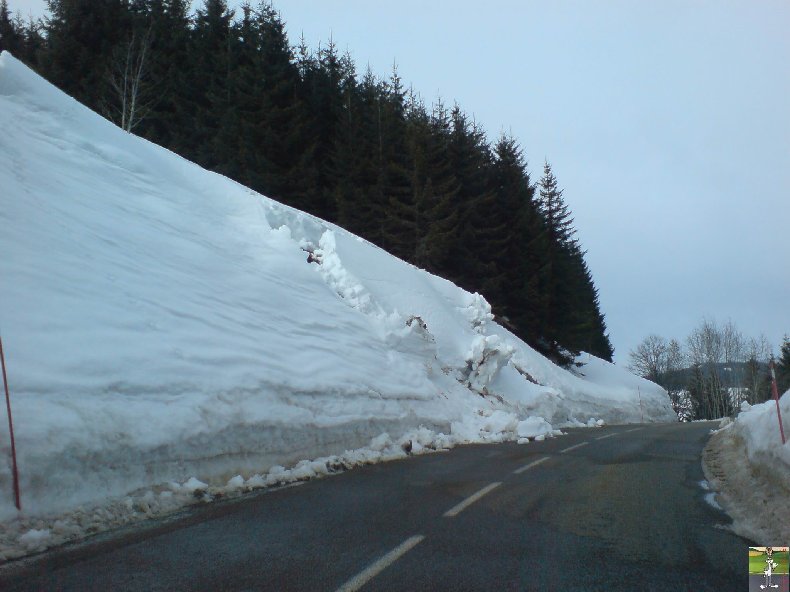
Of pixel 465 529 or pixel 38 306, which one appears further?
pixel 38 306

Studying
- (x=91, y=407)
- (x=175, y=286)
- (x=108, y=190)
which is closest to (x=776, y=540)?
(x=91, y=407)

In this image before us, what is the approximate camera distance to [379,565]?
4.73 metres

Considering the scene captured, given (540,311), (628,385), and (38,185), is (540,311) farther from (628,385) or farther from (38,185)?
(38,185)

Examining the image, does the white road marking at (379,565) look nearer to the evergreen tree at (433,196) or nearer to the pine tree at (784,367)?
the evergreen tree at (433,196)

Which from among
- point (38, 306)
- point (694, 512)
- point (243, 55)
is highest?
point (243, 55)

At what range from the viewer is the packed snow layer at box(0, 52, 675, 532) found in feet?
22.5

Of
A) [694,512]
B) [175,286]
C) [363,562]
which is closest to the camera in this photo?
[363,562]

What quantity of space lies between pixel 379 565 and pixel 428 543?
729 millimetres

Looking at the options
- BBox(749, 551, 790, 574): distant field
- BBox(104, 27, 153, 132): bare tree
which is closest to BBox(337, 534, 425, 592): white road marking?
BBox(749, 551, 790, 574): distant field

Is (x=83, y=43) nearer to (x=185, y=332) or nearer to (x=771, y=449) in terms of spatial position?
(x=185, y=332)

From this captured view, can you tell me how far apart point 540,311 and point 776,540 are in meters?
34.5

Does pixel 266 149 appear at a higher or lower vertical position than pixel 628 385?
higher

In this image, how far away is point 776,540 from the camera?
212 inches

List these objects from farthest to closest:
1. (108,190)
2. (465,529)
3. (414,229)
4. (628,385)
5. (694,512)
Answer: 1. (628,385)
2. (414,229)
3. (108,190)
4. (694,512)
5. (465,529)
